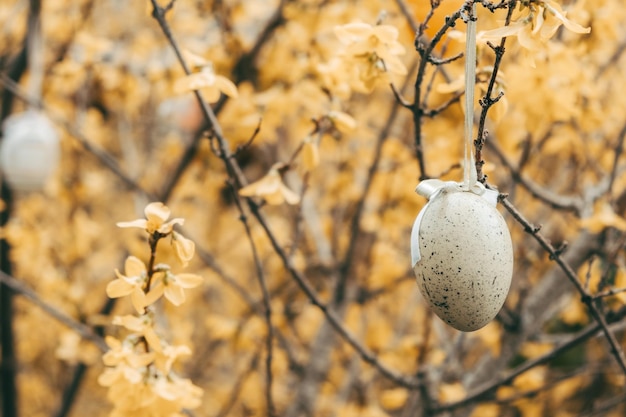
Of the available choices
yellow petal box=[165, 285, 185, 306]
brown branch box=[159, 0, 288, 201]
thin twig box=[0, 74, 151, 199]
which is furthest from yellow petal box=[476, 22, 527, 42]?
thin twig box=[0, 74, 151, 199]

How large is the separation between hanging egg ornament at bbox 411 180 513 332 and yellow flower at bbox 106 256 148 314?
52 centimetres

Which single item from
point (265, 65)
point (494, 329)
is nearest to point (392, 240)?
point (494, 329)

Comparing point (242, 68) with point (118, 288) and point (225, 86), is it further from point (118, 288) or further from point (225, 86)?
point (118, 288)

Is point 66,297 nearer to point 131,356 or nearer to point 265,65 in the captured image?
point 265,65

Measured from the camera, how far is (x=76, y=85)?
11.7 feet

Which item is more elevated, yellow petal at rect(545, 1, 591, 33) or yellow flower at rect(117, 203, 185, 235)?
yellow petal at rect(545, 1, 591, 33)

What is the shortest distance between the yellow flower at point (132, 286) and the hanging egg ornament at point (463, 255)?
0.52m

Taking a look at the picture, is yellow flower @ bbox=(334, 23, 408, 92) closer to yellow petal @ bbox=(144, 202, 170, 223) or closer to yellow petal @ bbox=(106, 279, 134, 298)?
yellow petal @ bbox=(144, 202, 170, 223)

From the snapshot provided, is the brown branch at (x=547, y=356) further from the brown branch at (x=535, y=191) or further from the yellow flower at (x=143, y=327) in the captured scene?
the yellow flower at (x=143, y=327)

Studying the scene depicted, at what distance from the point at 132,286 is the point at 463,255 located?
0.61 m

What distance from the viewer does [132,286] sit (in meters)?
1.18

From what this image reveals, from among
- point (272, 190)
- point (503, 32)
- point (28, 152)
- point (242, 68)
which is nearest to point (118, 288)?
point (272, 190)

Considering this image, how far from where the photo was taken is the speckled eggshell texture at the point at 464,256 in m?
0.90

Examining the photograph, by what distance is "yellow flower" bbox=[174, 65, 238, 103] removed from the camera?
1.46 meters
